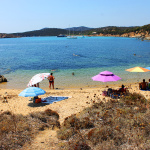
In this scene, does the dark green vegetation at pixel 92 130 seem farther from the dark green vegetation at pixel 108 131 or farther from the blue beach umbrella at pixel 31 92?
the blue beach umbrella at pixel 31 92

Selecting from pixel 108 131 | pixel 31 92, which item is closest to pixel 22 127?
pixel 108 131

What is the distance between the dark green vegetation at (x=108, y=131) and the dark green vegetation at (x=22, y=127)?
105cm

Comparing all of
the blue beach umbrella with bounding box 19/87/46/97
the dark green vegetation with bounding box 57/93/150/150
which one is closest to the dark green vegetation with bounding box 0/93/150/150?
the dark green vegetation with bounding box 57/93/150/150

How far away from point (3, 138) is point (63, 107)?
219 inches

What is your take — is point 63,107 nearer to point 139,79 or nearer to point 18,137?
point 18,137

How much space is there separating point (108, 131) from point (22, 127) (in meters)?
3.23

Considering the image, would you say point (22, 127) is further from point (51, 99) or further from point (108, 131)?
point (51, 99)

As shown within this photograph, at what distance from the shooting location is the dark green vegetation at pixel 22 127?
6.07 m

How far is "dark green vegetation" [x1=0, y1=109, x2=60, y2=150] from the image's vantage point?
6.07 m

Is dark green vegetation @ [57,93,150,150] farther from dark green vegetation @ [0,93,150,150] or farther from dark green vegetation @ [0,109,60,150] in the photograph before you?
dark green vegetation @ [0,109,60,150]

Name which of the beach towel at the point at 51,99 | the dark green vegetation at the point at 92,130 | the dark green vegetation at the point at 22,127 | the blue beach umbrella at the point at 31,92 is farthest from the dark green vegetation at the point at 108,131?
the beach towel at the point at 51,99

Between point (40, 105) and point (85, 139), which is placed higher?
point (85, 139)

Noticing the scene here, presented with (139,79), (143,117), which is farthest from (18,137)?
(139,79)

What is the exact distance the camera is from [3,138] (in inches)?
245
